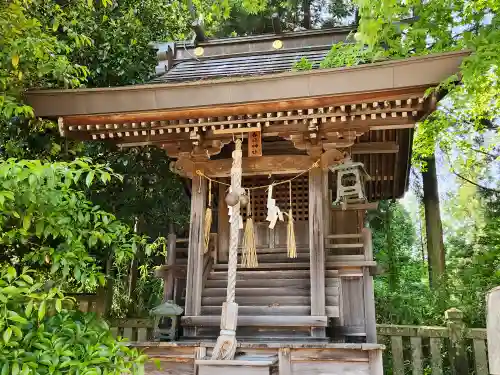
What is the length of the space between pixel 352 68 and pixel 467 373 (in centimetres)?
474

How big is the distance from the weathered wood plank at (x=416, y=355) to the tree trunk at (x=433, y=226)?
4103 mm

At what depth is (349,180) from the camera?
233 inches

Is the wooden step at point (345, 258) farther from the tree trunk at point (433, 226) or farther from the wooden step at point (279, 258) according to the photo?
the tree trunk at point (433, 226)

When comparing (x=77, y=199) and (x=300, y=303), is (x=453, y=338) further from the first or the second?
(x=77, y=199)

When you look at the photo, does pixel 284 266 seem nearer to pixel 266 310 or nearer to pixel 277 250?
pixel 277 250

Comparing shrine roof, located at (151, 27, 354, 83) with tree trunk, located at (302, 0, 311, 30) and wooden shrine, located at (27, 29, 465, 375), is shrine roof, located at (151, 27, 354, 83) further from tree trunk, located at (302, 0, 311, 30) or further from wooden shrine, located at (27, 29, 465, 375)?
tree trunk, located at (302, 0, 311, 30)

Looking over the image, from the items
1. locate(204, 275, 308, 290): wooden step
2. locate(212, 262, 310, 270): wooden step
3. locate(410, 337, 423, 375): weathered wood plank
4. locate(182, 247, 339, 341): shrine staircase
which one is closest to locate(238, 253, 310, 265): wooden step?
locate(182, 247, 339, 341): shrine staircase

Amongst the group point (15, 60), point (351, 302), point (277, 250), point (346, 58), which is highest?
point (346, 58)

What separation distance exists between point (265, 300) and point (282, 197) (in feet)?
5.69

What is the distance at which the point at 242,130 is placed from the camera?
218 inches

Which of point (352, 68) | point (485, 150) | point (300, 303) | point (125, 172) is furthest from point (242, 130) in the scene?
point (485, 150)

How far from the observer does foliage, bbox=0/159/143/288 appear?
3086 millimetres

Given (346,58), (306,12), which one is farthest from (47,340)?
(306,12)

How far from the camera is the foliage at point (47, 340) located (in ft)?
8.95
